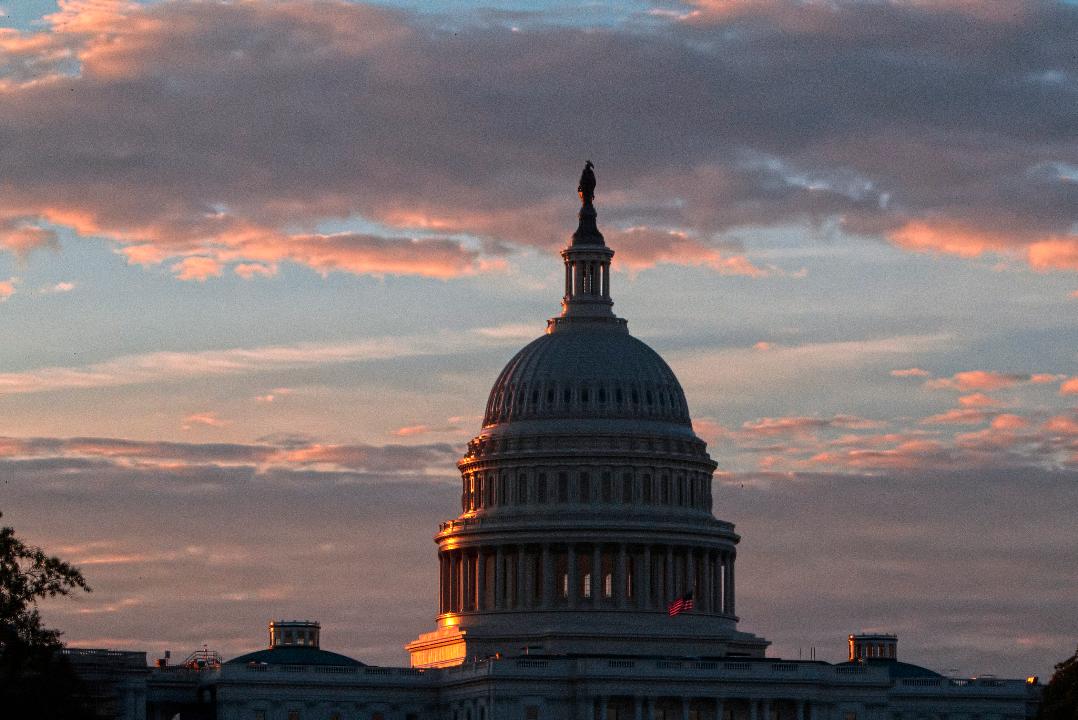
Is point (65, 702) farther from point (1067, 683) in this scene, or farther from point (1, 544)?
point (1067, 683)

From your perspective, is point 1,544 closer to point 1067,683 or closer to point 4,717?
point 4,717

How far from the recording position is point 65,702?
143625 millimetres

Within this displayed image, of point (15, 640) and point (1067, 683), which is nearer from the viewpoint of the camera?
point (15, 640)

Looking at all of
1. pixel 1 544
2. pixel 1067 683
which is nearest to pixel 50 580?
pixel 1 544

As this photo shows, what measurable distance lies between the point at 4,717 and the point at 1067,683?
7011 centimetres

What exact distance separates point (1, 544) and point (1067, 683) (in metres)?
69.7

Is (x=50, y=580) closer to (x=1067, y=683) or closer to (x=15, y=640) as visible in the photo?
(x=15, y=640)

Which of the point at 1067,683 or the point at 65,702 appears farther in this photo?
the point at 1067,683

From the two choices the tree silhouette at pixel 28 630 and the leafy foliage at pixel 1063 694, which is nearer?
the tree silhouette at pixel 28 630

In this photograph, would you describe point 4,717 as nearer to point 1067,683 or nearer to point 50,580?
point 50,580

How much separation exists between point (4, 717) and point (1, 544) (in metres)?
7.90

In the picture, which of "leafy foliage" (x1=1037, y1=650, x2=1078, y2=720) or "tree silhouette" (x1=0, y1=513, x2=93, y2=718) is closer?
"tree silhouette" (x1=0, y1=513, x2=93, y2=718)

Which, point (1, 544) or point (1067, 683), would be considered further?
point (1067, 683)

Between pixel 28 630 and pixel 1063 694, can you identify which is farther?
pixel 1063 694
